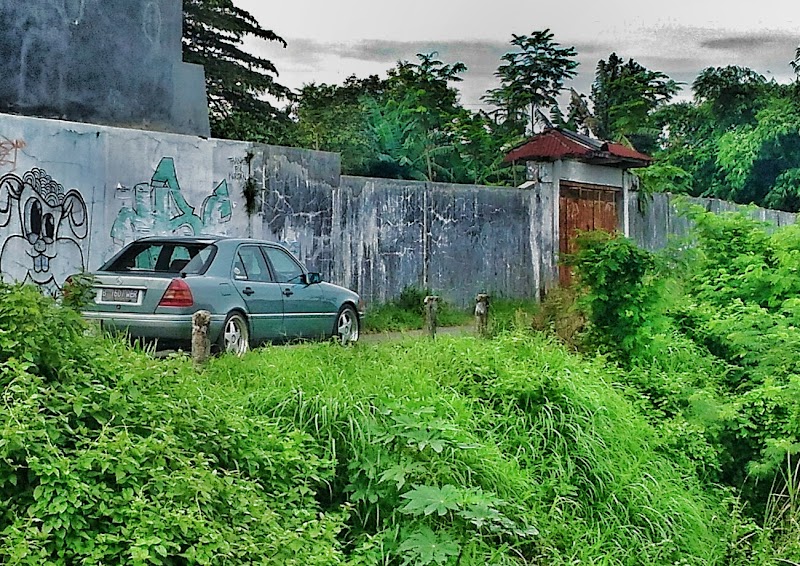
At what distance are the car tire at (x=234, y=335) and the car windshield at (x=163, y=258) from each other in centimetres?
52

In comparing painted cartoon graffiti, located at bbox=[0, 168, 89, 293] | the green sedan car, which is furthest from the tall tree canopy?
painted cartoon graffiti, located at bbox=[0, 168, 89, 293]

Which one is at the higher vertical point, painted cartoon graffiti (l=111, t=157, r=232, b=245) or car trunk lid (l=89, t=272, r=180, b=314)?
painted cartoon graffiti (l=111, t=157, r=232, b=245)

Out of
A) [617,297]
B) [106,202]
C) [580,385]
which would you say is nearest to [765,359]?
[617,297]

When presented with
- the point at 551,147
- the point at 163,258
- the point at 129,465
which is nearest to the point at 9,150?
the point at 163,258

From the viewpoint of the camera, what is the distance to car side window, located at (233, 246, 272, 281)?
9195 mm

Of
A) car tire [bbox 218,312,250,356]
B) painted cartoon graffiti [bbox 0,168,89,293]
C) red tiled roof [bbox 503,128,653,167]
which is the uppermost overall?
red tiled roof [bbox 503,128,653,167]

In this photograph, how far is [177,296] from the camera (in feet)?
27.1

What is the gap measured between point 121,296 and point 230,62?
20403mm

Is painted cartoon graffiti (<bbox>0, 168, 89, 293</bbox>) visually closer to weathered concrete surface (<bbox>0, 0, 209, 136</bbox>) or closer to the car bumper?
the car bumper

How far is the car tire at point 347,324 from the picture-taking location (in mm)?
10070

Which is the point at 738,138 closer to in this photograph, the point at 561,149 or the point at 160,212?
the point at 561,149

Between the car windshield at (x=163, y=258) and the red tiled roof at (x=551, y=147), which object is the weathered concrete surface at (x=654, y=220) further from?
the car windshield at (x=163, y=258)

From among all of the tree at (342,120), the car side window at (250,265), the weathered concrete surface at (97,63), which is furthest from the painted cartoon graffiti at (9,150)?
the tree at (342,120)

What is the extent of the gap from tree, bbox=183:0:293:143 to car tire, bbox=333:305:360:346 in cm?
1636
